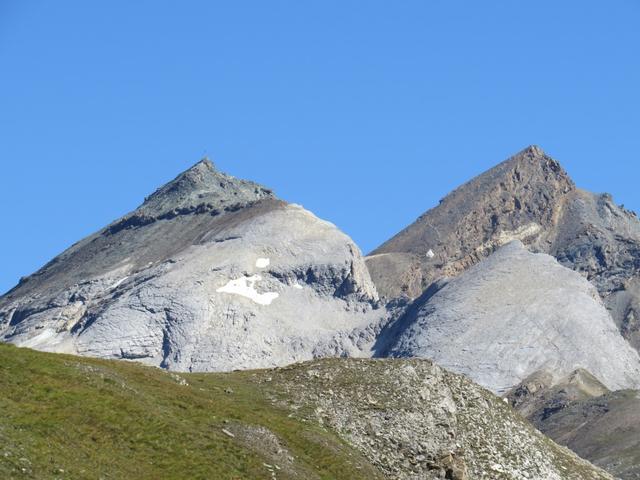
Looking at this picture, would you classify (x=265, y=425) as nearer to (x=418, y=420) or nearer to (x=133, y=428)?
(x=133, y=428)

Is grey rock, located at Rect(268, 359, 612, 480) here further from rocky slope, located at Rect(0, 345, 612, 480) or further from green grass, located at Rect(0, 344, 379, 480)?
green grass, located at Rect(0, 344, 379, 480)

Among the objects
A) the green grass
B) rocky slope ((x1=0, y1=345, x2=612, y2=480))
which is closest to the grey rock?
rocky slope ((x1=0, y1=345, x2=612, y2=480))

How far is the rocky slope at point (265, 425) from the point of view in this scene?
67.1m

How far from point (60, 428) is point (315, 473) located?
570 inches

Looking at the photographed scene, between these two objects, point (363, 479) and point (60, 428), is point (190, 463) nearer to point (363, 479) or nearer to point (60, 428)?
point (60, 428)

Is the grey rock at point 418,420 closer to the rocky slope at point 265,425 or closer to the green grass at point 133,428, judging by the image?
the rocky slope at point 265,425

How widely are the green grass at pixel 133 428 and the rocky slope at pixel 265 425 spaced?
9cm

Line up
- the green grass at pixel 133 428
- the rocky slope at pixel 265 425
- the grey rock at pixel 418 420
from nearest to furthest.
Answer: the green grass at pixel 133 428 → the rocky slope at pixel 265 425 → the grey rock at pixel 418 420

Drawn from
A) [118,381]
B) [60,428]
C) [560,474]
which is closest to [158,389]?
[118,381]

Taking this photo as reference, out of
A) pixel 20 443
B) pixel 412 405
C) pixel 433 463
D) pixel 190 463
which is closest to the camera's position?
pixel 20 443

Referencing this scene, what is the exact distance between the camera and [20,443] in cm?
6338

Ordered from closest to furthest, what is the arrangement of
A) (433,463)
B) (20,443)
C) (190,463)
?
(20,443), (190,463), (433,463)

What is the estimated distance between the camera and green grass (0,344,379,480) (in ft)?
212

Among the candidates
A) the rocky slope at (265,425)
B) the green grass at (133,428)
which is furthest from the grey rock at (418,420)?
the green grass at (133,428)
